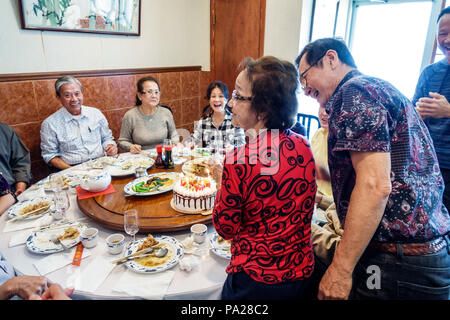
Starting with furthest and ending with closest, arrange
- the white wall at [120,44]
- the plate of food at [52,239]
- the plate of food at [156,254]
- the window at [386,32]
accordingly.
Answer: the window at [386,32], the white wall at [120,44], the plate of food at [52,239], the plate of food at [156,254]

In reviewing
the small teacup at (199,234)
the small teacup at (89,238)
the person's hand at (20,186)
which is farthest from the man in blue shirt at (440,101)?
the person's hand at (20,186)

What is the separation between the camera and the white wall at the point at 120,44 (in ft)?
9.10

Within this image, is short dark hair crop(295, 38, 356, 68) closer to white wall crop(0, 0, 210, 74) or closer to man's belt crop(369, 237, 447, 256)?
man's belt crop(369, 237, 447, 256)

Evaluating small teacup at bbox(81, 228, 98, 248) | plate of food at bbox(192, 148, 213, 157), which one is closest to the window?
plate of food at bbox(192, 148, 213, 157)

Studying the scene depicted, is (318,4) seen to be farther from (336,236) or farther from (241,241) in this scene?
(241,241)

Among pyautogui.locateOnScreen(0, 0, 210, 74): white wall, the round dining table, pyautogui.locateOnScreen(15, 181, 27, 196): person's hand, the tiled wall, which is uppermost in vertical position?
pyautogui.locateOnScreen(0, 0, 210, 74): white wall

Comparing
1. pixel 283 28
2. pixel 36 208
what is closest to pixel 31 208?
pixel 36 208

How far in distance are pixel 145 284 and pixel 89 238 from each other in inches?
15.7

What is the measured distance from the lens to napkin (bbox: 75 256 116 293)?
1157 mm

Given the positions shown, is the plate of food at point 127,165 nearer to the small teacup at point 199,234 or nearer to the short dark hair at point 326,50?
the small teacup at point 199,234

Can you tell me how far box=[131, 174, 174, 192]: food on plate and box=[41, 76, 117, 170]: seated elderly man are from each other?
104 cm

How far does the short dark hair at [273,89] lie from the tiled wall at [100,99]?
2.69 m

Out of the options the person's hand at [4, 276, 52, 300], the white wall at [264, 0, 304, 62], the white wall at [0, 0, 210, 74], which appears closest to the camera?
the person's hand at [4, 276, 52, 300]

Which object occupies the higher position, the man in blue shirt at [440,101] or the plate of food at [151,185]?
the man in blue shirt at [440,101]
